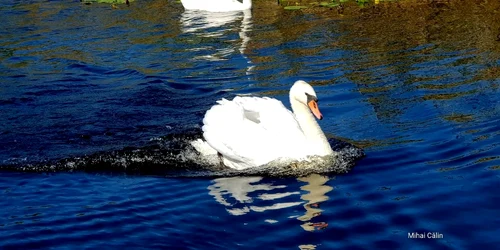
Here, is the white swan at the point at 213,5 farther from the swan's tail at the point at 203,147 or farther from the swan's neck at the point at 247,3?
the swan's tail at the point at 203,147

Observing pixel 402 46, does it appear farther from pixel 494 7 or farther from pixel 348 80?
pixel 494 7

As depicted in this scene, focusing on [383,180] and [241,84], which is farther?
[241,84]

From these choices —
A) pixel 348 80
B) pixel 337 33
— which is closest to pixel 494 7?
pixel 337 33

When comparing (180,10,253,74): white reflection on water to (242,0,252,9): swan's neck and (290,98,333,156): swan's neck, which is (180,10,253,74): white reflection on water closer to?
(242,0,252,9): swan's neck

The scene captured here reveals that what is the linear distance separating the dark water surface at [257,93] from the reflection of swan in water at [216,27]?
69mm

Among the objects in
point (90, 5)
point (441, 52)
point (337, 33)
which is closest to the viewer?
point (441, 52)

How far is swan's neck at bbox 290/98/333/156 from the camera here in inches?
384

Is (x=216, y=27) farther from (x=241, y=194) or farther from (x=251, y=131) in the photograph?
(x=241, y=194)

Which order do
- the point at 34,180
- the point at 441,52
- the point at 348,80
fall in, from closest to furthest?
the point at 34,180 → the point at 348,80 → the point at 441,52

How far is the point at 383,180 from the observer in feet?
29.7

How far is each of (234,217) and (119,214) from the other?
117cm

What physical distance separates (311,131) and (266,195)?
1.38 m

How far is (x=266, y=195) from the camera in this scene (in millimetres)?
8781

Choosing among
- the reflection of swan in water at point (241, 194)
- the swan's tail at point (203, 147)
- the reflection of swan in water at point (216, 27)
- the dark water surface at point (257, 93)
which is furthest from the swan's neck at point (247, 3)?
the reflection of swan in water at point (241, 194)
